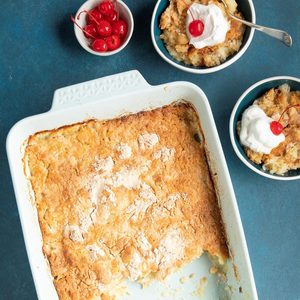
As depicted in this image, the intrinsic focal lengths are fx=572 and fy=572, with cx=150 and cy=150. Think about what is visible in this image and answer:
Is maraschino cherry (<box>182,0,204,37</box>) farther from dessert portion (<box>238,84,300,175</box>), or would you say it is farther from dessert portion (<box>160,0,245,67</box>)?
dessert portion (<box>238,84,300,175</box>)

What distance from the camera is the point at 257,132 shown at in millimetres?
2332

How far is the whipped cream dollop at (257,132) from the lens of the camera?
2330 millimetres

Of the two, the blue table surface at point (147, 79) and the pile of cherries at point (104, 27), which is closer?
the pile of cherries at point (104, 27)

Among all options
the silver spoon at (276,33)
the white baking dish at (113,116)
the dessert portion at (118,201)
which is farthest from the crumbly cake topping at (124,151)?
the silver spoon at (276,33)

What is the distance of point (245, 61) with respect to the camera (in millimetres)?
2553

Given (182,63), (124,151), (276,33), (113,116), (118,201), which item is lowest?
(118,201)

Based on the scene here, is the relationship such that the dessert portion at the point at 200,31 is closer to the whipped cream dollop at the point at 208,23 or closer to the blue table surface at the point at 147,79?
the whipped cream dollop at the point at 208,23

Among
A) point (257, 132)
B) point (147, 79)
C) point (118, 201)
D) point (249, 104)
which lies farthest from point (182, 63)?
point (118, 201)

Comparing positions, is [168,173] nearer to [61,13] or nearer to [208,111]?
[208,111]

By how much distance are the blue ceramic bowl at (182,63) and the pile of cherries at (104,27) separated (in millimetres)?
133

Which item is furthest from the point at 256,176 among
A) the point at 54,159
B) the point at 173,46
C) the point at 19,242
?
the point at 19,242

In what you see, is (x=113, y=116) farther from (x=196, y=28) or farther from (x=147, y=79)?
(x=196, y=28)

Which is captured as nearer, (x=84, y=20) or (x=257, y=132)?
(x=257, y=132)

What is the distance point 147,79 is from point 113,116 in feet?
0.93
